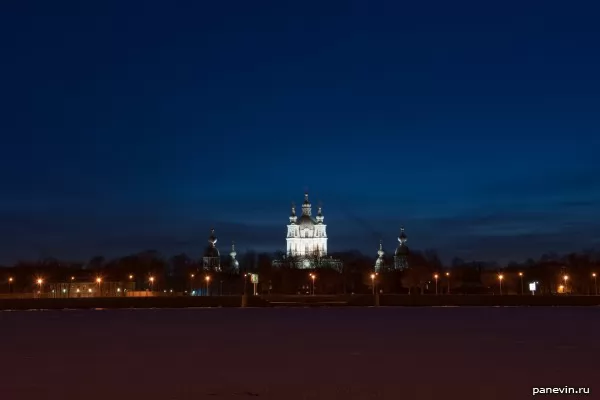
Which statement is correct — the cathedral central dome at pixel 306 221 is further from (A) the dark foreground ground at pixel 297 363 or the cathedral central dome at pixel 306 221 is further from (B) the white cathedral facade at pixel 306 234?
(A) the dark foreground ground at pixel 297 363

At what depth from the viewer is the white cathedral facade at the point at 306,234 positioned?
575 feet

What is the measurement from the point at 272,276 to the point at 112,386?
132328 millimetres

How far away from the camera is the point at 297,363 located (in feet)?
76.1

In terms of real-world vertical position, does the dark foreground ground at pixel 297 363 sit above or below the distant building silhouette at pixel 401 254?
below

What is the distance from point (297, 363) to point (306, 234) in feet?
502

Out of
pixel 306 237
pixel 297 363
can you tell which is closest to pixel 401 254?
pixel 306 237

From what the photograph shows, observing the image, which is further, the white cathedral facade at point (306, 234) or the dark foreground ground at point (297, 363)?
the white cathedral facade at point (306, 234)

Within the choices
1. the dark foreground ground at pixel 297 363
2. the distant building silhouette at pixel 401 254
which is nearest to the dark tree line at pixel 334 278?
the distant building silhouette at pixel 401 254

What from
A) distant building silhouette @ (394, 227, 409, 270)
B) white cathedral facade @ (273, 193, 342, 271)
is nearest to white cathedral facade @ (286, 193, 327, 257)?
white cathedral facade @ (273, 193, 342, 271)

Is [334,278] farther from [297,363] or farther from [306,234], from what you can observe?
[297,363]

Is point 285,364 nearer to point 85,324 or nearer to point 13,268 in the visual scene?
point 85,324

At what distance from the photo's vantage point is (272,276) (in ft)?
495

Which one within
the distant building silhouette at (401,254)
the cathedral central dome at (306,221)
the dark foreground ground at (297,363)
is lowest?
the dark foreground ground at (297,363)

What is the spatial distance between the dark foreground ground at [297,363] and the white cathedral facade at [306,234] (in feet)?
448
